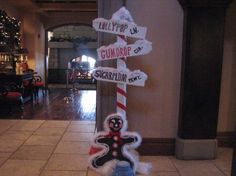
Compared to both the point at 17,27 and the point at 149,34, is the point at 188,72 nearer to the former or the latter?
the point at 149,34

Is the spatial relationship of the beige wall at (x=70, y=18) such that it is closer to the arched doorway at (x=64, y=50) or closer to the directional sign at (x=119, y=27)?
the arched doorway at (x=64, y=50)

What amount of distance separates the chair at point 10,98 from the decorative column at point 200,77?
4.19m

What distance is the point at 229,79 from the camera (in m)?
3.98

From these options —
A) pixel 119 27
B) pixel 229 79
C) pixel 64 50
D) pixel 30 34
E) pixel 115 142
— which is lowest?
pixel 115 142

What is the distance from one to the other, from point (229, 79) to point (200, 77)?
73 cm

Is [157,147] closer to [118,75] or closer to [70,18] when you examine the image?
[118,75]

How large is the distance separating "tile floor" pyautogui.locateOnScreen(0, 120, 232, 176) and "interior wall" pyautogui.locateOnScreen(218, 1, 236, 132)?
41cm

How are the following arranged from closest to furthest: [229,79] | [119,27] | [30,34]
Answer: [119,27] → [229,79] → [30,34]

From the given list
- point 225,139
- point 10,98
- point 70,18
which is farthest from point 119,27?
point 70,18

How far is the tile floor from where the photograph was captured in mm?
3204

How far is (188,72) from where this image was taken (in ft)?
11.4

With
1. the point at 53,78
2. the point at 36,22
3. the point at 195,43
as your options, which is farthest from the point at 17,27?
the point at 195,43

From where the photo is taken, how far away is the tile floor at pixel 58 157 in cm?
320

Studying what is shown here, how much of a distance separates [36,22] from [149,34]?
708 cm
